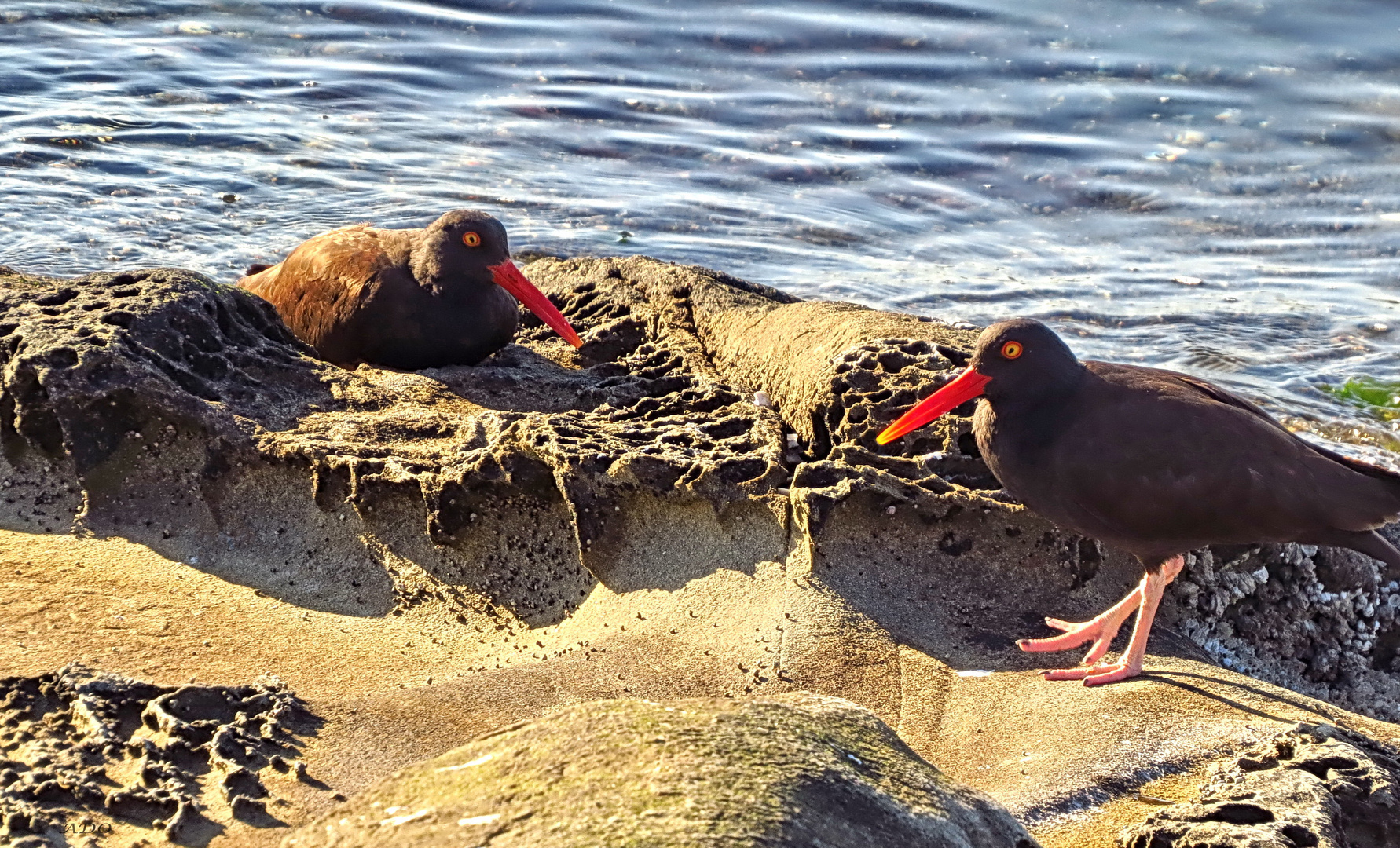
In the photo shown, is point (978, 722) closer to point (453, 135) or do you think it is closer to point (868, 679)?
point (868, 679)

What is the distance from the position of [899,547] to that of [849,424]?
55cm

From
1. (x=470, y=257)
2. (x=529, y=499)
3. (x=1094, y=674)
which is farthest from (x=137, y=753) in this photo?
(x=470, y=257)

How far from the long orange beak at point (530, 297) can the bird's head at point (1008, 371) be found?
226 centimetres

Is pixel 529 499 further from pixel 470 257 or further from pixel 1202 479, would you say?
pixel 470 257

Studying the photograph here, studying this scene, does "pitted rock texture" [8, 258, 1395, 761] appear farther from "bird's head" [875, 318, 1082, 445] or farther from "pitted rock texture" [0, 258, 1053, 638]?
"bird's head" [875, 318, 1082, 445]

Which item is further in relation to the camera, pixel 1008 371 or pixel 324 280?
pixel 324 280

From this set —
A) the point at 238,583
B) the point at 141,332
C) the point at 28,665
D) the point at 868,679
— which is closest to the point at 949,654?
the point at 868,679

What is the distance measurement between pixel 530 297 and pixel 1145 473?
10.7 ft

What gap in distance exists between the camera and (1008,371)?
3.97m

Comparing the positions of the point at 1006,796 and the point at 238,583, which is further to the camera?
the point at 238,583

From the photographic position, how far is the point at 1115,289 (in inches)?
324

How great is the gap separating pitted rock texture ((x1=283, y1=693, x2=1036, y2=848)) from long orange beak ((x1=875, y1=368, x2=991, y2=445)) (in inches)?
67.5

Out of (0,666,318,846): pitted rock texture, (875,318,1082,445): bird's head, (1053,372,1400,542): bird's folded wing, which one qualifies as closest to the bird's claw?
(1053,372,1400,542): bird's folded wing

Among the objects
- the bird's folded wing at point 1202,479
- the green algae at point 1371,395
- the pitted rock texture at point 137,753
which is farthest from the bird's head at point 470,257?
the green algae at point 1371,395
